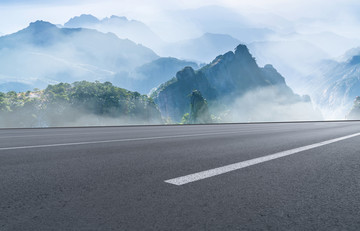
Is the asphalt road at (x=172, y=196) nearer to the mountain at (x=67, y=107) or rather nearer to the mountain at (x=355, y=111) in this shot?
the mountain at (x=67, y=107)

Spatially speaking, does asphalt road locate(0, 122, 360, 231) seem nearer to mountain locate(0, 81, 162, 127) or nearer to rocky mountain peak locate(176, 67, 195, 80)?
mountain locate(0, 81, 162, 127)

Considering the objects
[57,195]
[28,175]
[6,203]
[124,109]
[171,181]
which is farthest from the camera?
[124,109]

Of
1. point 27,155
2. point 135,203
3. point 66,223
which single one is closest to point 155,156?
point 27,155

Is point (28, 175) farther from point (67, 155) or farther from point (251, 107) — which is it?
point (251, 107)

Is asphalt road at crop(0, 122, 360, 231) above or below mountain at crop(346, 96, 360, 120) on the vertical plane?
below

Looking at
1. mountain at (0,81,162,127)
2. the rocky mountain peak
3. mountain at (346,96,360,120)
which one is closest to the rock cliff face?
mountain at (0,81,162,127)

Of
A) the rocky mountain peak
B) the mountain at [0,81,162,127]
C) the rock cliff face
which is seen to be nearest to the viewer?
the mountain at [0,81,162,127]

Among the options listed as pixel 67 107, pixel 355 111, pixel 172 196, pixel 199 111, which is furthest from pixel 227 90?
pixel 172 196

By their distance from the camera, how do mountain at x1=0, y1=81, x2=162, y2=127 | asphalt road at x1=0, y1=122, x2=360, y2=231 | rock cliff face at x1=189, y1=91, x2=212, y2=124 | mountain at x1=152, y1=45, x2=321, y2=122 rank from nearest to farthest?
asphalt road at x1=0, y1=122, x2=360, y2=231, mountain at x1=0, y1=81, x2=162, y2=127, rock cliff face at x1=189, y1=91, x2=212, y2=124, mountain at x1=152, y1=45, x2=321, y2=122

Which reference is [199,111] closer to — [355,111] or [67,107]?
[67,107]

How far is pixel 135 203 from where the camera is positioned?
2.78 meters

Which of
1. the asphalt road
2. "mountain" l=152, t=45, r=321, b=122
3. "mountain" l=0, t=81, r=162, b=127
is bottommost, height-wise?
the asphalt road

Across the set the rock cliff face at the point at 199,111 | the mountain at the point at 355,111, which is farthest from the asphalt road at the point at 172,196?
the mountain at the point at 355,111

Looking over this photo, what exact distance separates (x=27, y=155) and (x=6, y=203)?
3.41m
